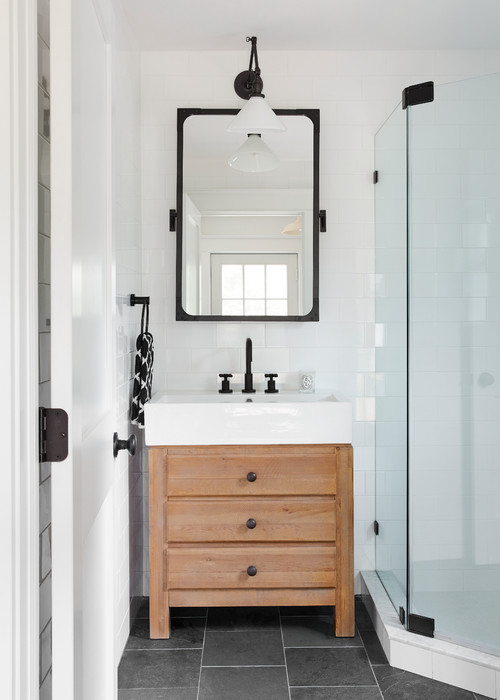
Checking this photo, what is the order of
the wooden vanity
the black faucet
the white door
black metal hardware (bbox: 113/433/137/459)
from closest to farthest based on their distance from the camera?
the white door < black metal hardware (bbox: 113/433/137/459) < the wooden vanity < the black faucet

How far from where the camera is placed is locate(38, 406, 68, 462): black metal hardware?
3.31 ft

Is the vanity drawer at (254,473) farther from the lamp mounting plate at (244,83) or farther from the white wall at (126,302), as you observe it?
the lamp mounting plate at (244,83)

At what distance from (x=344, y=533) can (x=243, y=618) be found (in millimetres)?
607

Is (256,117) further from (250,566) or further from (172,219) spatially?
(250,566)

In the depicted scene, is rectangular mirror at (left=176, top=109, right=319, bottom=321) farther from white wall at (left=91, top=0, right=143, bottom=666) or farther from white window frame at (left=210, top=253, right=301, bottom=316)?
white wall at (left=91, top=0, right=143, bottom=666)

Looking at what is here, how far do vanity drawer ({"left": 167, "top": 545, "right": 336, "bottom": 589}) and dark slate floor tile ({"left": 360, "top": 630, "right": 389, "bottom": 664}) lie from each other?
0.26 m

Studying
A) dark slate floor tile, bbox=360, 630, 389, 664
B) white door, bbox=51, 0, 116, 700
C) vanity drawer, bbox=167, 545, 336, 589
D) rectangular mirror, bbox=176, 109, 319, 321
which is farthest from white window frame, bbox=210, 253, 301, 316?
dark slate floor tile, bbox=360, 630, 389, 664

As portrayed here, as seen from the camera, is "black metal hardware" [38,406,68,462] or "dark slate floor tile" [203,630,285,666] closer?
"black metal hardware" [38,406,68,462]

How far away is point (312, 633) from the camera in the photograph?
2.38m

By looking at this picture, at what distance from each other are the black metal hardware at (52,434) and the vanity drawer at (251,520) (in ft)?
4.44

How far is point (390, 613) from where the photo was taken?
231 centimetres

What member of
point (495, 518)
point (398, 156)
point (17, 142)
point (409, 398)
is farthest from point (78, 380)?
point (398, 156)

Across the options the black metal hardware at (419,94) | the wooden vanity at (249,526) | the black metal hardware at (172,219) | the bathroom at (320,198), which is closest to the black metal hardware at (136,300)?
the bathroom at (320,198)

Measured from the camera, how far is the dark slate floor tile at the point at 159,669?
2053 millimetres
